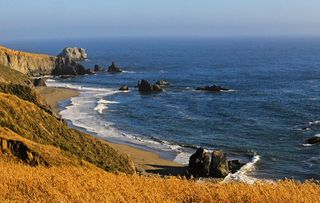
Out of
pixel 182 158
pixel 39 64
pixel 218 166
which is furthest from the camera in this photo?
pixel 39 64

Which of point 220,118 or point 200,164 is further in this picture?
point 220,118

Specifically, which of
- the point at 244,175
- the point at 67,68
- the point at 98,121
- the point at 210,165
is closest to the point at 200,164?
the point at 210,165

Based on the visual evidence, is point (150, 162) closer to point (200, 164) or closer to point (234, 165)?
point (200, 164)

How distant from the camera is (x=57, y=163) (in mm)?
19844

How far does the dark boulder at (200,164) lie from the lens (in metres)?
40.3

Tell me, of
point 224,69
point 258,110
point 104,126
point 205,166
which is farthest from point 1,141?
point 224,69

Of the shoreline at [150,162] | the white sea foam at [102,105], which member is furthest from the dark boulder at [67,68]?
the shoreline at [150,162]

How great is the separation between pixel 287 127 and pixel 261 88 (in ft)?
136

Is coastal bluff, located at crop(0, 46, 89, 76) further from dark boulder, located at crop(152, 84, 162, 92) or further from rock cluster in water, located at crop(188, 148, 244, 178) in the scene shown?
rock cluster in water, located at crop(188, 148, 244, 178)

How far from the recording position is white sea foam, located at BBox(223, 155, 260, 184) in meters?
39.0

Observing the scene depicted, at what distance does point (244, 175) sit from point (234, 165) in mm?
2236

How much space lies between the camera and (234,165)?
141 feet

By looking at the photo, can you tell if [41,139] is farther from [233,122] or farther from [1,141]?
[233,122]

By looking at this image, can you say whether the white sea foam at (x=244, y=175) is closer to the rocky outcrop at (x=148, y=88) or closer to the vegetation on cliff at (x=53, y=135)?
the vegetation on cliff at (x=53, y=135)
